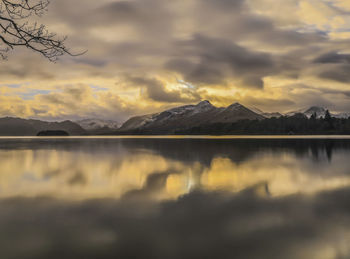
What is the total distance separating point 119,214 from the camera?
444 inches

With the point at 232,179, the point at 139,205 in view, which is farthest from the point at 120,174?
the point at 139,205

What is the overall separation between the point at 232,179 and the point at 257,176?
2422mm

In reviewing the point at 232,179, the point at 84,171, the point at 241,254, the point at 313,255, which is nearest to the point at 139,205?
the point at 241,254

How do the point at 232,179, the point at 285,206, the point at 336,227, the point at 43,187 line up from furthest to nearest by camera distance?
1. the point at 232,179
2. the point at 43,187
3. the point at 285,206
4. the point at 336,227

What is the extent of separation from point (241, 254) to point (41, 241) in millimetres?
5798

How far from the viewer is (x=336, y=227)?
9.57m

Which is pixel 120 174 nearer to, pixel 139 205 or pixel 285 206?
pixel 139 205

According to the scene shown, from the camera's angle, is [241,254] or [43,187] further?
[43,187]

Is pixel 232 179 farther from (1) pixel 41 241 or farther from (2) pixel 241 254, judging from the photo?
(1) pixel 41 241

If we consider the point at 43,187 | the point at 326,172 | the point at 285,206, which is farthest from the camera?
the point at 326,172

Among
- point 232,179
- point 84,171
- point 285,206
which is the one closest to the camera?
point 285,206

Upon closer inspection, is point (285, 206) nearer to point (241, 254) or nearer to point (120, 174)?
point (241, 254)

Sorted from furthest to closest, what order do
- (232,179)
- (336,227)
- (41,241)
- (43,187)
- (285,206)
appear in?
1. (232,179)
2. (43,187)
3. (285,206)
4. (336,227)
5. (41,241)

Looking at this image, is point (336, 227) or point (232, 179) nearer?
point (336, 227)
